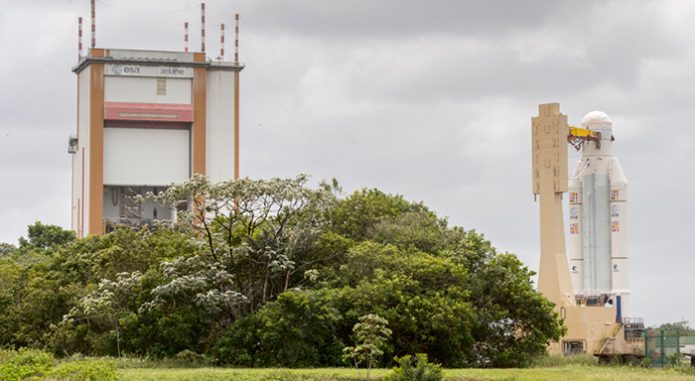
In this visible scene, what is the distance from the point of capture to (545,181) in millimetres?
69312

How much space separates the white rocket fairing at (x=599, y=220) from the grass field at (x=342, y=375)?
43885 mm

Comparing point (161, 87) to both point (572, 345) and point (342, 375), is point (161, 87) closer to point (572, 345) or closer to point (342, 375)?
point (572, 345)

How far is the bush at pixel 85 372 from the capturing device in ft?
107

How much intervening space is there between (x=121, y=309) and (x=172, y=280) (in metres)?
2.71

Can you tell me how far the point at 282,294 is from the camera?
40.2 metres

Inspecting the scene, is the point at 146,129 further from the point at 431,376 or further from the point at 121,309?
the point at 431,376

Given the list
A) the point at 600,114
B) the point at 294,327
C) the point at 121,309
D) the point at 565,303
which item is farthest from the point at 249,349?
the point at 600,114

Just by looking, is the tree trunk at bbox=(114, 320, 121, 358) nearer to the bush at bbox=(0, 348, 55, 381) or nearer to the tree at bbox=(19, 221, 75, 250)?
the bush at bbox=(0, 348, 55, 381)

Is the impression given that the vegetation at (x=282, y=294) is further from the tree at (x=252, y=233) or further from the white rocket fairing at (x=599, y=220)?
the white rocket fairing at (x=599, y=220)

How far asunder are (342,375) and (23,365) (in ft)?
29.8

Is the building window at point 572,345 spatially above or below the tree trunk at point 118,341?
below

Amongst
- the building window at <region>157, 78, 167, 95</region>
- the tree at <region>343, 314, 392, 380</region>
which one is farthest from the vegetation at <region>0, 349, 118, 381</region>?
the building window at <region>157, 78, 167, 95</region>

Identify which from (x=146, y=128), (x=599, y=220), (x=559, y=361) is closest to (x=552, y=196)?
(x=599, y=220)

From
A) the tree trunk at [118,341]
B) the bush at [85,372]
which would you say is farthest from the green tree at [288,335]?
the bush at [85,372]
